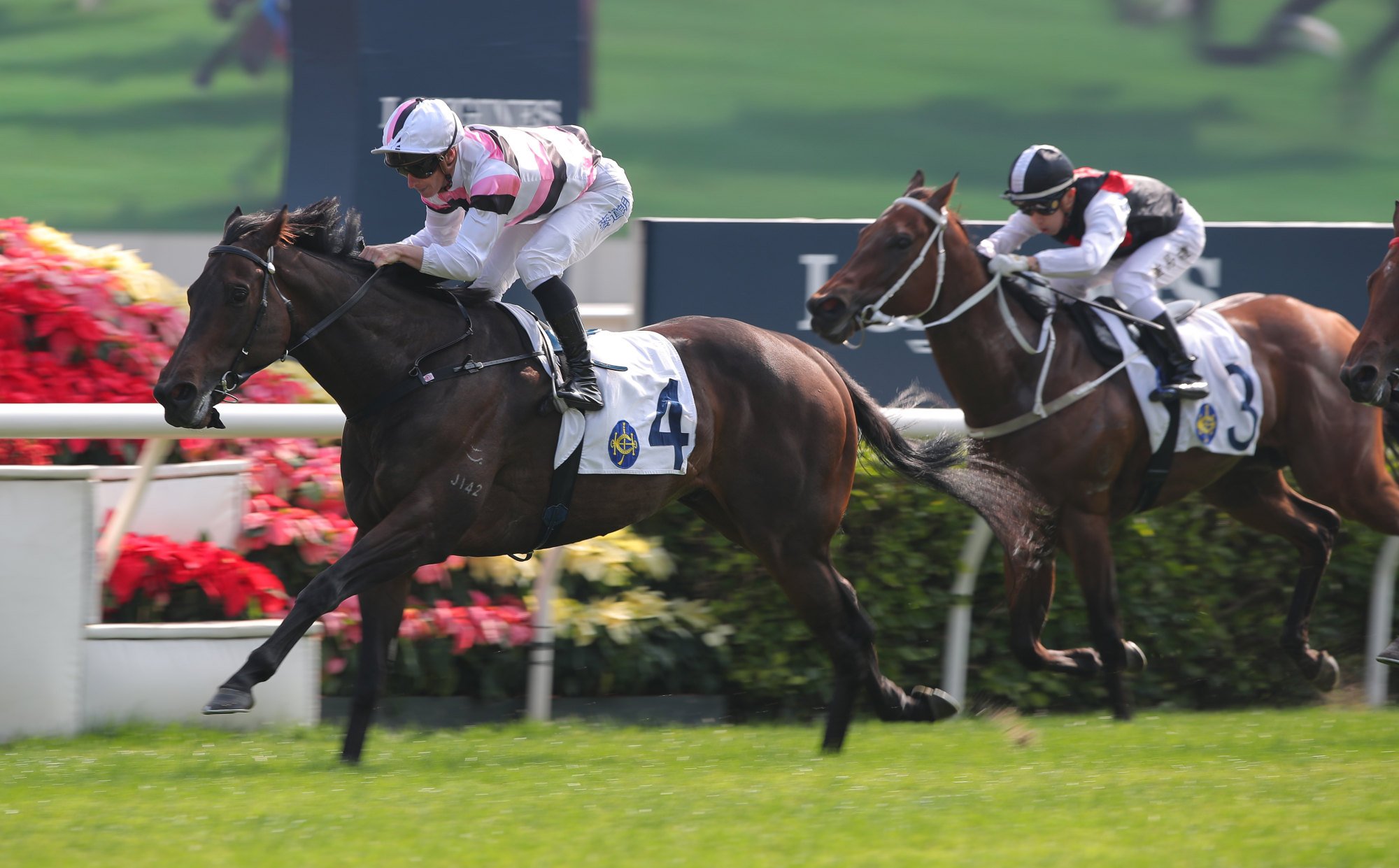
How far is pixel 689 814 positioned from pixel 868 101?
1476 cm

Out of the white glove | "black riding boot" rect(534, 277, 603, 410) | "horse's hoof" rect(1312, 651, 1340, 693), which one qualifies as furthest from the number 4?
"horse's hoof" rect(1312, 651, 1340, 693)

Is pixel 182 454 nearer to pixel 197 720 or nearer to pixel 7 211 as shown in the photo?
pixel 197 720

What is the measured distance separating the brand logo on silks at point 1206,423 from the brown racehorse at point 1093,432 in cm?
6

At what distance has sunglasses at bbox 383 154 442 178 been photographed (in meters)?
4.11

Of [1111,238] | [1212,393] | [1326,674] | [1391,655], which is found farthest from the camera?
[1326,674]

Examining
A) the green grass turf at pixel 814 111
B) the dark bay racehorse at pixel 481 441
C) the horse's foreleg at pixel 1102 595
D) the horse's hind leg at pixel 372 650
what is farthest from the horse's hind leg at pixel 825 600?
the green grass turf at pixel 814 111

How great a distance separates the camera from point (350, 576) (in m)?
3.90

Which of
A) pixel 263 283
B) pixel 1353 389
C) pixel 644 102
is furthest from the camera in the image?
pixel 644 102

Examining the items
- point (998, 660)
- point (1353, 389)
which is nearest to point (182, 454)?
point (998, 660)

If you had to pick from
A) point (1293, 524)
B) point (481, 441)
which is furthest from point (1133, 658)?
point (481, 441)

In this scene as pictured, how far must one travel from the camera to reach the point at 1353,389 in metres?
4.64

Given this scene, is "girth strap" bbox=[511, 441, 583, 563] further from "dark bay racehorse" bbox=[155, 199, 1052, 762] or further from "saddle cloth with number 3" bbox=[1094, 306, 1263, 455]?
"saddle cloth with number 3" bbox=[1094, 306, 1263, 455]

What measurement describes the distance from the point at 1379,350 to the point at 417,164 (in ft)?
8.96

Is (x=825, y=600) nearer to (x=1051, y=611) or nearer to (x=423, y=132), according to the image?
(x=1051, y=611)
